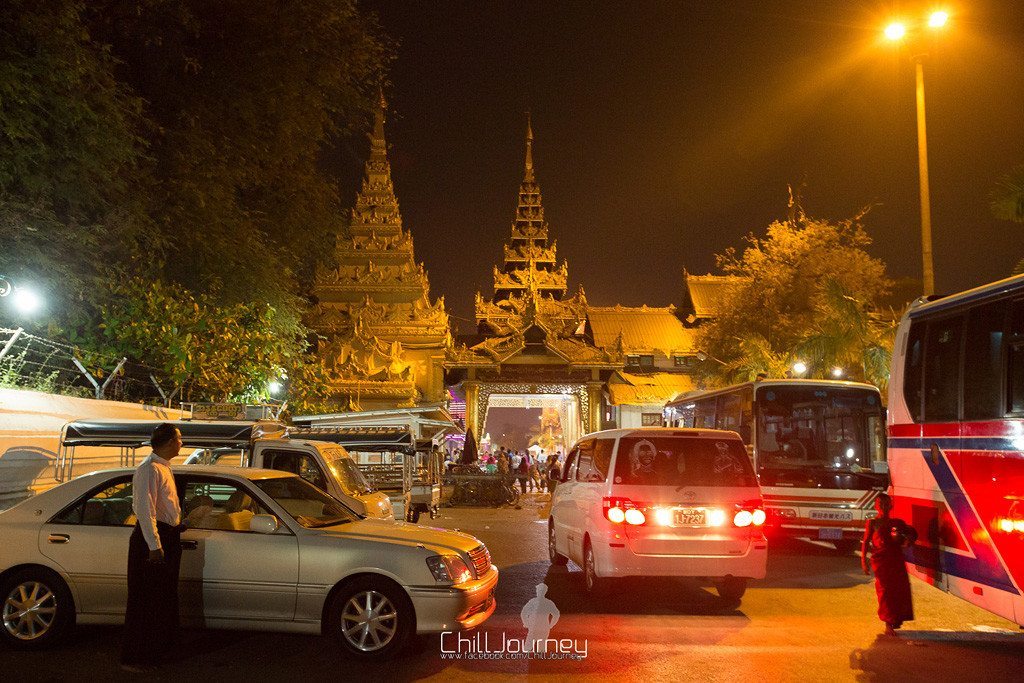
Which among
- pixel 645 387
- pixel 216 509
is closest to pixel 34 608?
pixel 216 509

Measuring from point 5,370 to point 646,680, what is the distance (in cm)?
1139

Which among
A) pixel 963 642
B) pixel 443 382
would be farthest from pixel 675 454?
pixel 443 382

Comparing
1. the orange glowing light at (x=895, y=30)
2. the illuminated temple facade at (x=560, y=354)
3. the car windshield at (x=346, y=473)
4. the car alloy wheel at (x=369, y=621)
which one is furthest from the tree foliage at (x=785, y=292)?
the car alloy wheel at (x=369, y=621)

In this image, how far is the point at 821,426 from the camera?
1309 centimetres

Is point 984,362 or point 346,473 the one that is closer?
point 984,362

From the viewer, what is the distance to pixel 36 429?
36.8 feet

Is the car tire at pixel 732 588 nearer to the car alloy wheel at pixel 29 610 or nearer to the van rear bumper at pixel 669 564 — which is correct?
the van rear bumper at pixel 669 564

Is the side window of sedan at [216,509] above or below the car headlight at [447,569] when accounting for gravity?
above

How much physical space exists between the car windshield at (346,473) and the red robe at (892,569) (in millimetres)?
6165

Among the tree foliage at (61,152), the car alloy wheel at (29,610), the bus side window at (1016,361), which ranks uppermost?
the tree foliage at (61,152)

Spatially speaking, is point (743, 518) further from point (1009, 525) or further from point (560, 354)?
point (560, 354)

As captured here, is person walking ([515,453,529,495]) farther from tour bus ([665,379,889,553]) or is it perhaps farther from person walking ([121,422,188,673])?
person walking ([121,422,188,673])

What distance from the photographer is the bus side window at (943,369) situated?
6.73 metres

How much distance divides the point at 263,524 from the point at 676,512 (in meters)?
3.94
